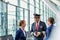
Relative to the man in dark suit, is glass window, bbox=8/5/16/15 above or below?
above

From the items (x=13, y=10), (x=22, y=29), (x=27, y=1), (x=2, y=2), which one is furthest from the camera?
(x=27, y=1)

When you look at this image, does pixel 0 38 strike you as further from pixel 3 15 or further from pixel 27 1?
pixel 27 1

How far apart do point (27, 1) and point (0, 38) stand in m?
6.99

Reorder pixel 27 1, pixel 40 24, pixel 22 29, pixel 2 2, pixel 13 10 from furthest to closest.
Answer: pixel 27 1 < pixel 13 10 < pixel 2 2 < pixel 40 24 < pixel 22 29

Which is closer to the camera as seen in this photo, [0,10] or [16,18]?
[0,10]

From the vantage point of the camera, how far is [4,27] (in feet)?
18.9

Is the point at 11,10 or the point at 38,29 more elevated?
the point at 11,10

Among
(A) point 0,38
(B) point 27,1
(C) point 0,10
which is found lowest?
(A) point 0,38

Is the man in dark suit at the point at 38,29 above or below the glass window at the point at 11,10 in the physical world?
below

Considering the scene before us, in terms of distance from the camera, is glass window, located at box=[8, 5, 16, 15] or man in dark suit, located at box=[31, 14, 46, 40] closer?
man in dark suit, located at box=[31, 14, 46, 40]

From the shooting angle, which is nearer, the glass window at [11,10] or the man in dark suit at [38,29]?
the man in dark suit at [38,29]

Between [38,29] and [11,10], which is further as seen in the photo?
[11,10]

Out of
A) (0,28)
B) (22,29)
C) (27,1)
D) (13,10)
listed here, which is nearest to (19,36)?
(22,29)

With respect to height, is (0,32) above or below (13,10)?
below
